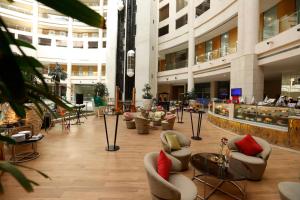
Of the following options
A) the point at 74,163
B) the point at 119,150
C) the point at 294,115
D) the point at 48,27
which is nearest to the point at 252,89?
the point at 294,115

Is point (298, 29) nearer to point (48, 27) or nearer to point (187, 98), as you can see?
point (187, 98)

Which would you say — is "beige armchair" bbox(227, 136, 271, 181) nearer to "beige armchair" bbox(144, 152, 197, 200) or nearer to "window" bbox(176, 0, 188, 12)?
"beige armchair" bbox(144, 152, 197, 200)

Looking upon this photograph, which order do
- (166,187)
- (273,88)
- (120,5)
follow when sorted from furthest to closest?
(120,5)
(273,88)
(166,187)

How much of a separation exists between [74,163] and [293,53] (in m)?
8.73

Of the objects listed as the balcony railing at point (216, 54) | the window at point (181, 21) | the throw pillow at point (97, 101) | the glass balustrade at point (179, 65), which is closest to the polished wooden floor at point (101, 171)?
the throw pillow at point (97, 101)

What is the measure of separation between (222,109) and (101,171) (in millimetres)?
6397

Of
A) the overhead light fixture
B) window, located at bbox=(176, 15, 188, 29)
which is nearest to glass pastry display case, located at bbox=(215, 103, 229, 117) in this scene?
window, located at bbox=(176, 15, 188, 29)

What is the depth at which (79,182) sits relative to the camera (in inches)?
127

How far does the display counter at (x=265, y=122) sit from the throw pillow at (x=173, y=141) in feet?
11.8

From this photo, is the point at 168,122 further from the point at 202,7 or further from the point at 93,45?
the point at 93,45

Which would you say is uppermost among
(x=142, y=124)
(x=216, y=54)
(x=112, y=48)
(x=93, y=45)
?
(x=93, y=45)

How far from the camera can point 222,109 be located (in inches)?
336

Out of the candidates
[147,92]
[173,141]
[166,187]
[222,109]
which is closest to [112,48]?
[147,92]

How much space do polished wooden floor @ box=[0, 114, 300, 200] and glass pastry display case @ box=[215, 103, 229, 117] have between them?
2.47m
